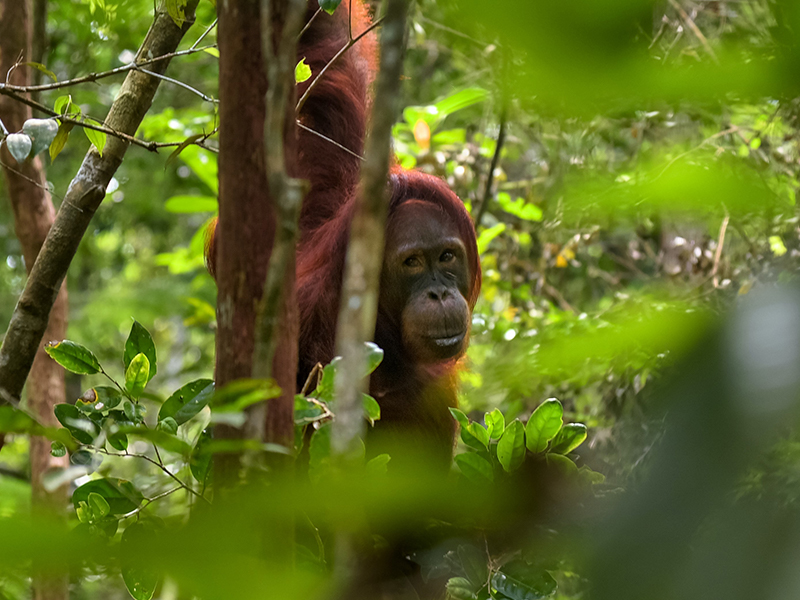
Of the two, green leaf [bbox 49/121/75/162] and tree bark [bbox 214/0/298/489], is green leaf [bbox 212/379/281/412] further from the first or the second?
green leaf [bbox 49/121/75/162]

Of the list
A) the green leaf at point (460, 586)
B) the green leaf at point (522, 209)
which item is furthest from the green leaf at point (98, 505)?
the green leaf at point (522, 209)

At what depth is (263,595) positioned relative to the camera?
0.54 m

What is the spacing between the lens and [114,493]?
1357mm

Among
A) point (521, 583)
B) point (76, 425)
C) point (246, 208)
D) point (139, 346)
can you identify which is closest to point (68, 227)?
point (139, 346)

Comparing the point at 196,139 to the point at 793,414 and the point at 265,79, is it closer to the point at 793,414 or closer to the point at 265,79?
the point at 265,79

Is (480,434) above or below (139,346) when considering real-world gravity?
below

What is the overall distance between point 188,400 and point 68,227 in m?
0.97

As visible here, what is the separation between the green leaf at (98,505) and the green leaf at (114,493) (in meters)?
0.01

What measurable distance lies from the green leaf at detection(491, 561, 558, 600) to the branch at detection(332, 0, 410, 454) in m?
0.87

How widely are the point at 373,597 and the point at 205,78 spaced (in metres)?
5.45

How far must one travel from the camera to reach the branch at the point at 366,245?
68 centimetres

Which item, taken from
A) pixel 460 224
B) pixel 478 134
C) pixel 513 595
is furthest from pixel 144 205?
pixel 513 595

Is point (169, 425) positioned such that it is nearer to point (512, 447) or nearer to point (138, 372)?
point (138, 372)

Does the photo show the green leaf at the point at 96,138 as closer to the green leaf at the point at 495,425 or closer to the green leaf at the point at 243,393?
the green leaf at the point at 495,425
